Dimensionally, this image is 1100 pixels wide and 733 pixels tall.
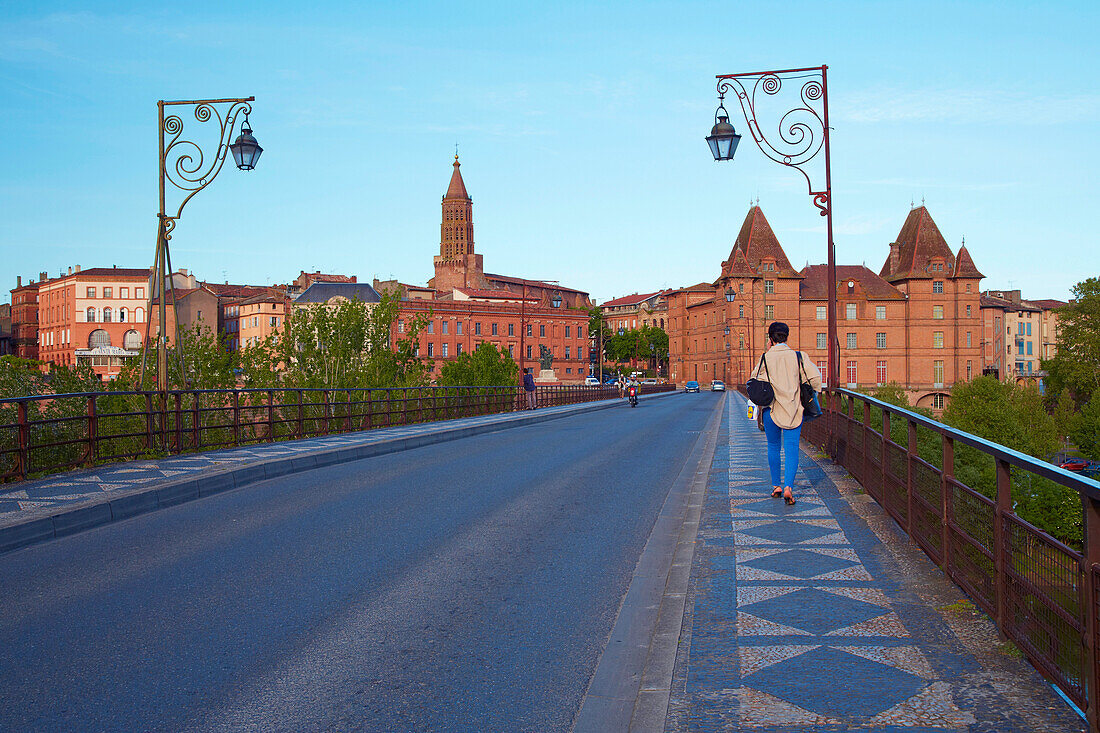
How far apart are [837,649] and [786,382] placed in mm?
5453

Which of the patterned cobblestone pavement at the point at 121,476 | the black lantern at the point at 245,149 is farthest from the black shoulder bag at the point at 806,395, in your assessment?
the black lantern at the point at 245,149

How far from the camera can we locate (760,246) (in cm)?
11469

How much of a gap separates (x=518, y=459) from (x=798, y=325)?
102 m

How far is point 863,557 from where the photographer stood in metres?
6.80

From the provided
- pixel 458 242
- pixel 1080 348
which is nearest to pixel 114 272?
pixel 458 242

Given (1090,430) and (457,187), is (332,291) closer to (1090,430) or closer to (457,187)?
(457,187)

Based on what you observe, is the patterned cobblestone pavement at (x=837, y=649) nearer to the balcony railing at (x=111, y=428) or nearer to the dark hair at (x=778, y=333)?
the dark hair at (x=778, y=333)

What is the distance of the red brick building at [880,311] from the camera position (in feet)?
369

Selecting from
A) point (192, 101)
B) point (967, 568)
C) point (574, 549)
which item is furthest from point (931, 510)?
point (192, 101)

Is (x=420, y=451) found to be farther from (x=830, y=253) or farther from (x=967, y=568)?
(x=967, y=568)

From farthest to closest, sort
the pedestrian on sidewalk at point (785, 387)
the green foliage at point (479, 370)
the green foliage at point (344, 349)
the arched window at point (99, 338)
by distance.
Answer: the arched window at point (99, 338)
the green foliage at point (479, 370)
the green foliage at point (344, 349)
the pedestrian on sidewalk at point (785, 387)

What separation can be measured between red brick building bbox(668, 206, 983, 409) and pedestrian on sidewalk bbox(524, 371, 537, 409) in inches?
2815

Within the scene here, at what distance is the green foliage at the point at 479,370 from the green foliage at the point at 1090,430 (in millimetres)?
48946

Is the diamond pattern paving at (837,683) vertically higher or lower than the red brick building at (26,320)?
lower
